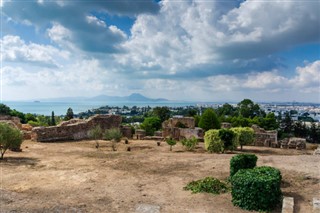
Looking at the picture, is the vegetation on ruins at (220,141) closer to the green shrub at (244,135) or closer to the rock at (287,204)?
the green shrub at (244,135)

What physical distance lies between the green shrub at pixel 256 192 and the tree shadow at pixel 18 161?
36.4 feet

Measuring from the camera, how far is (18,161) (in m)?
16.5

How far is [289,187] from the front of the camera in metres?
10.9

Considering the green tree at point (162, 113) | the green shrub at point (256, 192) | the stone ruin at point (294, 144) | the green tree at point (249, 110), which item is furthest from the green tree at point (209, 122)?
the green tree at point (249, 110)

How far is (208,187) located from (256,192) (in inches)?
Result: 86.2

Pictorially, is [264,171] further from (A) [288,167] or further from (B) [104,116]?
(B) [104,116]

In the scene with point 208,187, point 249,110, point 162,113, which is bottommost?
point 208,187

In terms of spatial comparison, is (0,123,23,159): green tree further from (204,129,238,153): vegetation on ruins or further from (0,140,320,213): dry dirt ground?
(204,129,238,153): vegetation on ruins

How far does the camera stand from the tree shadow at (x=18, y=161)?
51.6ft

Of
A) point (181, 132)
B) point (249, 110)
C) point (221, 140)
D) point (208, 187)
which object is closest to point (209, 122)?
point (181, 132)

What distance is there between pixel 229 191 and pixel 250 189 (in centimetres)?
172

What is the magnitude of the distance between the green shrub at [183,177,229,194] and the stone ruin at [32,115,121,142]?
60.9ft

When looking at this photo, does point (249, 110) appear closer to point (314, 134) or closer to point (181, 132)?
point (314, 134)

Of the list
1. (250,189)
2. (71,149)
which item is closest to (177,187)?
(250,189)
